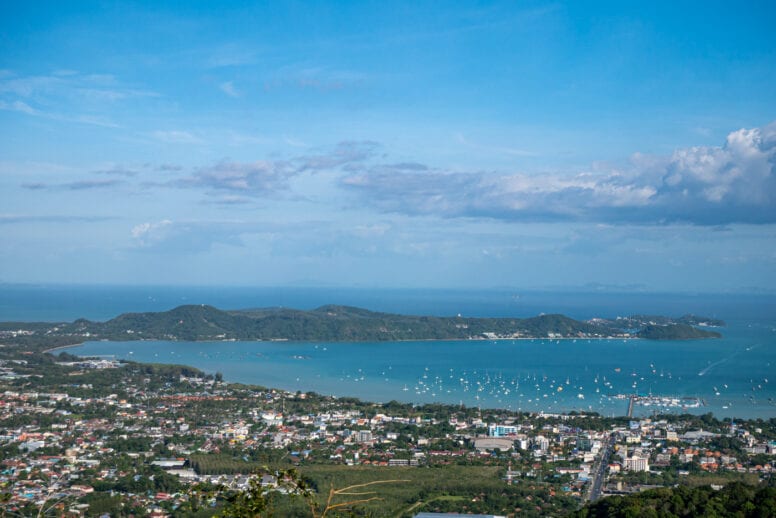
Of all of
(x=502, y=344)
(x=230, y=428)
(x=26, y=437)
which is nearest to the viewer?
(x=26, y=437)

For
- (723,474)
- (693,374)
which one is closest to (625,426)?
(723,474)

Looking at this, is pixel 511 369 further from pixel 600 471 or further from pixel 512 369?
pixel 600 471

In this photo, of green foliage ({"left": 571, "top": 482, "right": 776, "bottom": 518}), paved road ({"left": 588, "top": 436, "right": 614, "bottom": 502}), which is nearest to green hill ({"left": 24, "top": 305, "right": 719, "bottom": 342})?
paved road ({"left": 588, "top": 436, "right": 614, "bottom": 502})

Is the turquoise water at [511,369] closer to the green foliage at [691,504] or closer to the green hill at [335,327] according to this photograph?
the green hill at [335,327]

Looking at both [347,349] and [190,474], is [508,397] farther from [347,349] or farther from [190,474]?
[347,349]

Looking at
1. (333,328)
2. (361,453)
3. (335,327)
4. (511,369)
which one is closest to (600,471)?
(361,453)

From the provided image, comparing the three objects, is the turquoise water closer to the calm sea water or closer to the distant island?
the calm sea water
